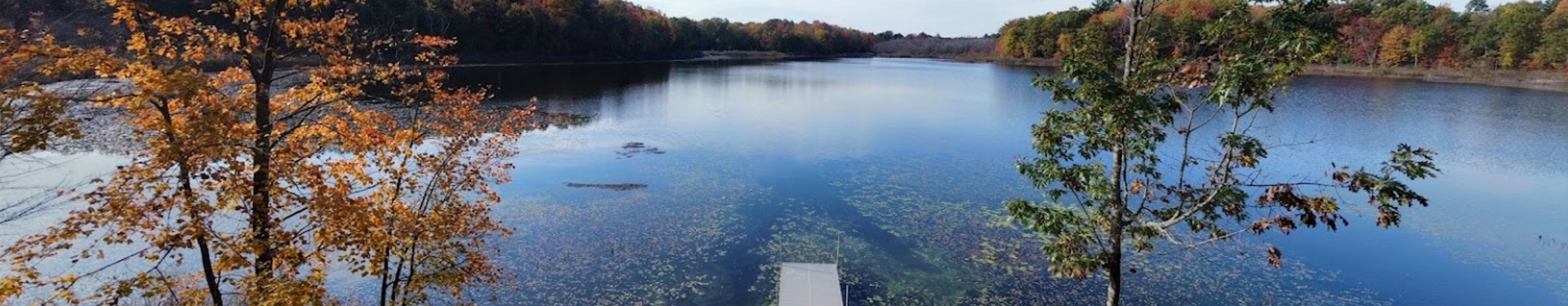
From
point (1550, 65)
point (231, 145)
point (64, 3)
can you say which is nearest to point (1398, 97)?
point (1550, 65)

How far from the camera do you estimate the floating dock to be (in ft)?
46.6

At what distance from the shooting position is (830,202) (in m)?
22.3

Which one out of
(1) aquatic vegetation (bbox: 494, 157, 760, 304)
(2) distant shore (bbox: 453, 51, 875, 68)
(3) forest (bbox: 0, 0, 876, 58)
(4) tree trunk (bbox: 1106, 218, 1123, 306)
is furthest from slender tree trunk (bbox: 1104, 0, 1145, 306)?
(2) distant shore (bbox: 453, 51, 875, 68)

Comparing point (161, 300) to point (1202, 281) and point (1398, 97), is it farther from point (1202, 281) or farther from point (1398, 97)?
point (1398, 97)

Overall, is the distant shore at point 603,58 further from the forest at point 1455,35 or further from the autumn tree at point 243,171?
the autumn tree at point 243,171

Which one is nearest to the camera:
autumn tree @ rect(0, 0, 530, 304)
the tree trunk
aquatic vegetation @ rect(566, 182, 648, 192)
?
autumn tree @ rect(0, 0, 530, 304)

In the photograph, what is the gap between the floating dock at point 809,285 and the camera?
1422 cm

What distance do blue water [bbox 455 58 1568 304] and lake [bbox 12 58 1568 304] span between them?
2.9 inches

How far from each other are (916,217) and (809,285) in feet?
21.2

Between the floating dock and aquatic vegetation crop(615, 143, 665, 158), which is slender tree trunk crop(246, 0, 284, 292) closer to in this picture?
the floating dock

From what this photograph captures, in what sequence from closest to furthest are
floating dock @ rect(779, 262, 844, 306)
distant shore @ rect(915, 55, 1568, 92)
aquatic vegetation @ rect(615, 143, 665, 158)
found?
floating dock @ rect(779, 262, 844, 306) → aquatic vegetation @ rect(615, 143, 665, 158) → distant shore @ rect(915, 55, 1568, 92)

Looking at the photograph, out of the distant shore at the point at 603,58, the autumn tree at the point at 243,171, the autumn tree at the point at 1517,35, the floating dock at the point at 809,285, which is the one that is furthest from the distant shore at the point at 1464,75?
the autumn tree at the point at 243,171

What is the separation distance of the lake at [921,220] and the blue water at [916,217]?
0.24ft

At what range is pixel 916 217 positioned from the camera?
2062 centimetres
